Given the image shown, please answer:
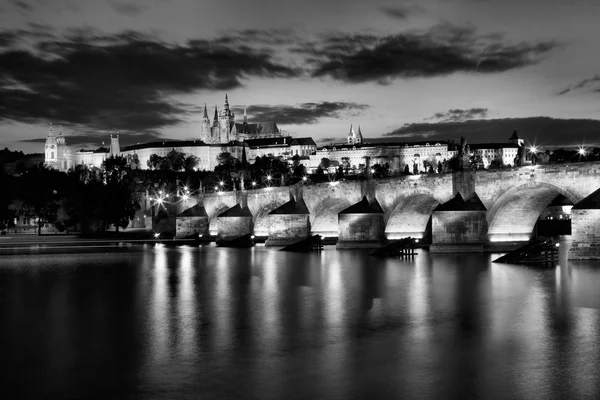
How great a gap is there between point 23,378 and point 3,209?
221ft

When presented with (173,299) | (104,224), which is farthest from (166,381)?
(104,224)

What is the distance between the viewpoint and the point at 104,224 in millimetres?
81000

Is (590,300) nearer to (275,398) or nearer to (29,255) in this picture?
(275,398)

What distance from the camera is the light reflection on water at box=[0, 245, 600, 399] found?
32.4ft

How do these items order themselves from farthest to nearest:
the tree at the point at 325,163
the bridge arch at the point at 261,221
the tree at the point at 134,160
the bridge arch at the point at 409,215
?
the tree at the point at 134,160 → the tree at the point at 325,163 → the bridge arch at the point at 261,221 → the bridge arch at the point at 409,215

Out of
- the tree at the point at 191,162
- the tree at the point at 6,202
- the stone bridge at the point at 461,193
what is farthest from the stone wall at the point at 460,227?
the tree at the point at 191,162

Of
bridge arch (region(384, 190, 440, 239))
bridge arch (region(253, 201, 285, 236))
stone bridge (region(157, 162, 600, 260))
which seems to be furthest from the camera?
bridge arch (region(253, 201, 285, 236))

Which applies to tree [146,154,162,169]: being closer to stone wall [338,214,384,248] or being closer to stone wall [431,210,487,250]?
stone wall [338,214,384,248]

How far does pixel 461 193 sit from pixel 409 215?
780 cm

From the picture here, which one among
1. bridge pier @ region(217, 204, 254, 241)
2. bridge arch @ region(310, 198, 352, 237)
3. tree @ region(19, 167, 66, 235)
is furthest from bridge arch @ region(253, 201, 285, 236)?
tree @ region(19, 167, 66, 235)

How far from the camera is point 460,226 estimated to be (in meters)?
33.0

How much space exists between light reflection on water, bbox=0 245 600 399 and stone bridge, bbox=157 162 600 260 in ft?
18.9

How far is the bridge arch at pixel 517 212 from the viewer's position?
3216 cm

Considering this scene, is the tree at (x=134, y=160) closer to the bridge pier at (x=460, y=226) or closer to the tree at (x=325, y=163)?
the tree at (x=325, y=163)
